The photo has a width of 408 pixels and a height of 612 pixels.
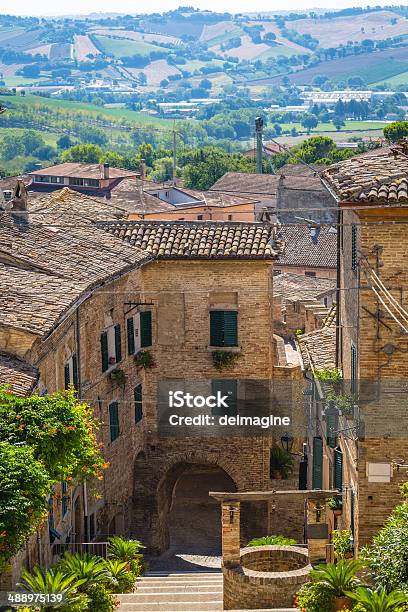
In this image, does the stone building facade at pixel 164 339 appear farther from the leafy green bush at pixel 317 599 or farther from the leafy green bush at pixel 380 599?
the leafy green bush at pixel 380 599

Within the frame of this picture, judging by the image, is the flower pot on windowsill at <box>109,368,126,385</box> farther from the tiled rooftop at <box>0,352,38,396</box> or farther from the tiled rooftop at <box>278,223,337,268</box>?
the tiled rooftop at <box>278,223,337,268</box>

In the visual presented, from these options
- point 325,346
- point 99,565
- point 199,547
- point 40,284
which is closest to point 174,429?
point 199,547

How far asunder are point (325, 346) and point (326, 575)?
476 inches

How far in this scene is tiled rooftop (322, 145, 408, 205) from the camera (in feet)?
77.3

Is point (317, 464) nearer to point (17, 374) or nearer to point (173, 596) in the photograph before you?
point (173, 596)

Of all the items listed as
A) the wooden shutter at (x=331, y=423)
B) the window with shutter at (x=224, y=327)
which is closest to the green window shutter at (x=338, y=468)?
the wooden shutter at (x=331, y=423)

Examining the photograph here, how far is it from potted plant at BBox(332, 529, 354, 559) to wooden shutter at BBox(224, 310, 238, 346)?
1019cm

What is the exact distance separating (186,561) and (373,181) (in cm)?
1540

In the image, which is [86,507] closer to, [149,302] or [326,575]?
[149,302]

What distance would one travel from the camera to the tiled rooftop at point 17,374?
21.3 metres

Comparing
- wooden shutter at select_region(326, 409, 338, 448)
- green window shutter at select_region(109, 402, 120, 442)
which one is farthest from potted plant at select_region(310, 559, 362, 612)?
green window shutter at select_region(109, 402, 120, 442)

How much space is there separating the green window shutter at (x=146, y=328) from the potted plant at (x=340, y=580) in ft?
50.2

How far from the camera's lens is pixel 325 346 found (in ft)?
107

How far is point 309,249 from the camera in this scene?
281 feet
